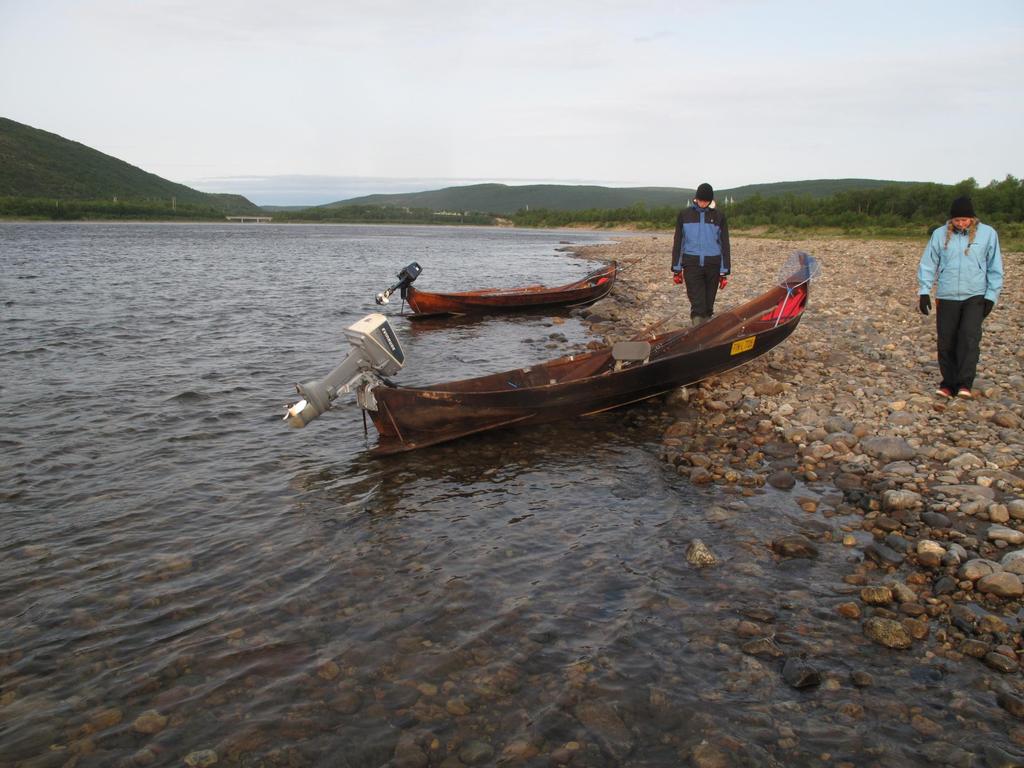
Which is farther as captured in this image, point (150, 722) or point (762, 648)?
point (762, 648)

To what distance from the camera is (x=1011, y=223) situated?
36406 mm

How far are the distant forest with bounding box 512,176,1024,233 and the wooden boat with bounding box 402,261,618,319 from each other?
2619 cm

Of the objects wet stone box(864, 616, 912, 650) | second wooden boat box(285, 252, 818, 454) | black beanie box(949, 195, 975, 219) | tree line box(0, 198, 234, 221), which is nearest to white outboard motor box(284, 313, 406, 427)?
second wooden boat box(285, 252, 818, 454)

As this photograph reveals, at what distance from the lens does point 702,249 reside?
37.5 feet

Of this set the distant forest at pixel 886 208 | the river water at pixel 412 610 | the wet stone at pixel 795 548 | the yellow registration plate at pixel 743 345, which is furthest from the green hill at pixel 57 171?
the wet stone at pixel 795 548

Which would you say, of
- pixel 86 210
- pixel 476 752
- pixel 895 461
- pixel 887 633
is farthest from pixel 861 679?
pixel 86 210

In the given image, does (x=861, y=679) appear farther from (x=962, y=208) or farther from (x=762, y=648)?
(x=962, y=208)

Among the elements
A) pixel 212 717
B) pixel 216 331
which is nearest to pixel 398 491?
pixel 212 717

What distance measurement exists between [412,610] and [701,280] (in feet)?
27.4

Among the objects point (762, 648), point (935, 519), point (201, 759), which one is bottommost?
point (201, 759)

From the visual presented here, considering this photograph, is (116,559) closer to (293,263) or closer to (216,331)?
(216,331)

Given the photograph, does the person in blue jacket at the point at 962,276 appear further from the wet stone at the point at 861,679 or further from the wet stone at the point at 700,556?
the wet stone at the point at 861,679

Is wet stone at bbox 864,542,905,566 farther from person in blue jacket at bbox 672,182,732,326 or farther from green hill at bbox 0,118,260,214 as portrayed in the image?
green hill at bbox 0,118,260,214

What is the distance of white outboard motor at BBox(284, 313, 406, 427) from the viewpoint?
784 cm
